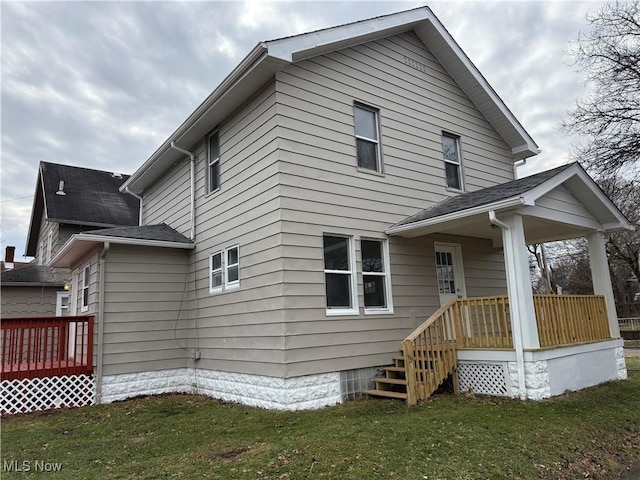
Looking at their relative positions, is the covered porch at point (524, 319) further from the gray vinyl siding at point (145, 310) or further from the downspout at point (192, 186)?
the gray vinyl siding at point (145, 310)

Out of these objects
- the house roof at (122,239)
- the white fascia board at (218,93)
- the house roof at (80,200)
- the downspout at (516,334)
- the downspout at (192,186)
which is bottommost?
the downspout at (516,334)

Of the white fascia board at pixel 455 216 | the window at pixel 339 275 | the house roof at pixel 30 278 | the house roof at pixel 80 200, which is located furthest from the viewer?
the house roof at pixel 80 200

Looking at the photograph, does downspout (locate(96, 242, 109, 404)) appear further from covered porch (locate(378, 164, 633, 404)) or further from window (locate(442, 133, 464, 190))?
window (locate(442, 133, 464, 190))

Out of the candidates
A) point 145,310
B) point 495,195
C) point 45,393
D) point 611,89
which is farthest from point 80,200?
point 611,89

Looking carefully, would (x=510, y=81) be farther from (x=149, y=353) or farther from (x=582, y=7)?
(x=149, y=353)

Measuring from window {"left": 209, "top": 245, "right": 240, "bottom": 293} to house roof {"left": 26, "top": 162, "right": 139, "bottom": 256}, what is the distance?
382 inches

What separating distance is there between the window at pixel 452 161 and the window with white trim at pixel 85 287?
27.5 ft

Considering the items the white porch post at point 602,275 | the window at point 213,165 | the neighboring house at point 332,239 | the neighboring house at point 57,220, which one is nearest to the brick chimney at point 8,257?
the neighboring house at point 57,220

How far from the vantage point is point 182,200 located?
35.8 feet

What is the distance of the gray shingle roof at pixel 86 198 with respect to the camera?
1659 cm

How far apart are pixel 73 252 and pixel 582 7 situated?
13.6m

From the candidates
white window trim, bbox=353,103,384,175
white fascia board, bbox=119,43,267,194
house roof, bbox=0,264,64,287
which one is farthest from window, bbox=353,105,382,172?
house roof, bbox=0,264,64,287

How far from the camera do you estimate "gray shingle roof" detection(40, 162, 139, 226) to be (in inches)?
653

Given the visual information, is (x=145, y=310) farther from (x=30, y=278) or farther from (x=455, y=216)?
(x=30, y=278)
